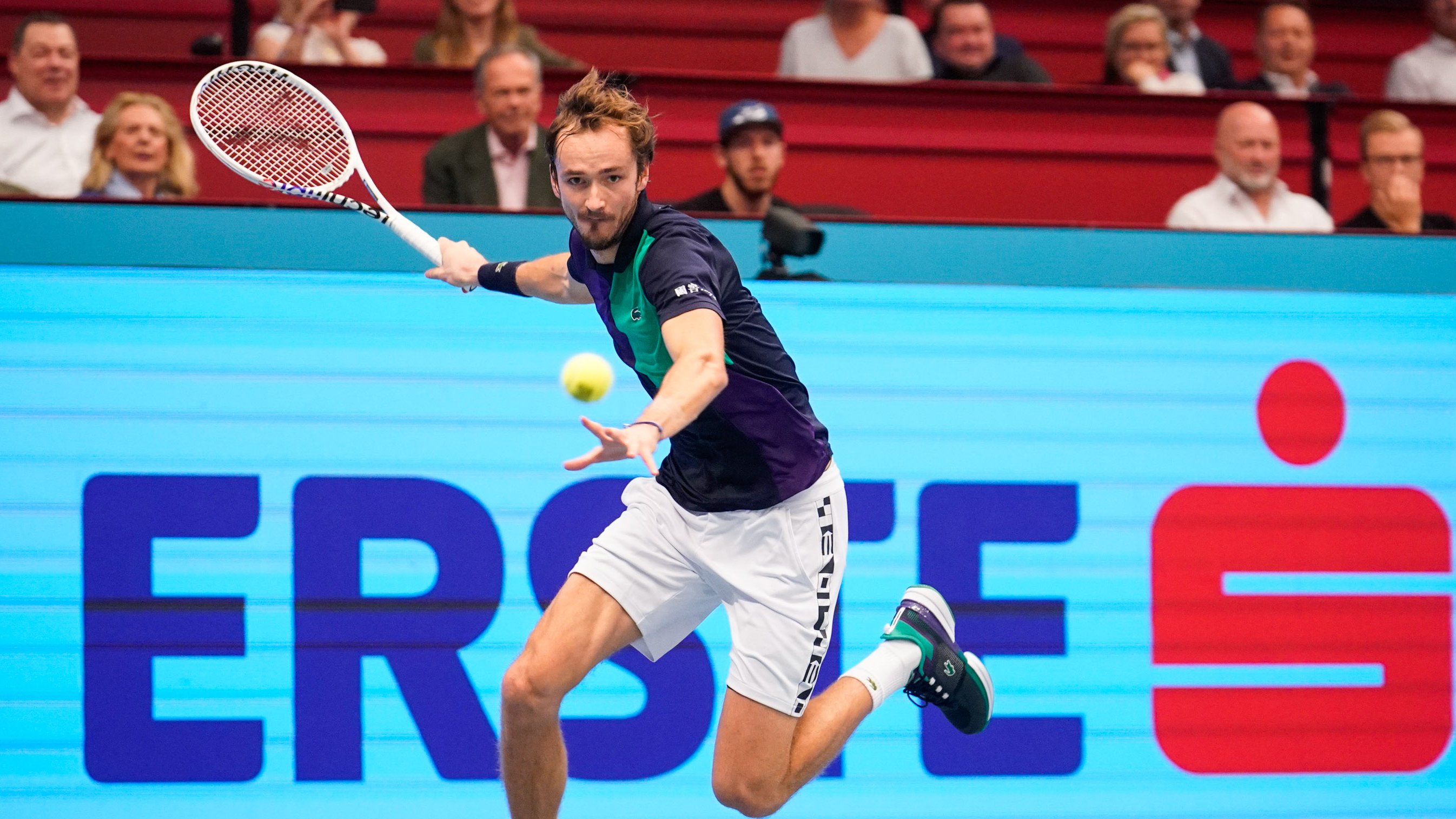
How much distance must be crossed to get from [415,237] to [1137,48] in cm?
465

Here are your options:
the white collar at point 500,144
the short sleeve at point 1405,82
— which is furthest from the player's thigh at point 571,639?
the short sleeve at point 1405,82

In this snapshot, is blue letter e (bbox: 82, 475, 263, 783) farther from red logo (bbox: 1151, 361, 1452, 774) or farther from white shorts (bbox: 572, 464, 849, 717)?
red logo (bbox: 1151, 361, 1452, 774)

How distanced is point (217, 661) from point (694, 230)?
2449mm

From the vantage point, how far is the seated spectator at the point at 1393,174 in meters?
Result: 6.76

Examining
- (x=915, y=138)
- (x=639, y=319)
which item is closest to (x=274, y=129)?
(x=639, y=319)

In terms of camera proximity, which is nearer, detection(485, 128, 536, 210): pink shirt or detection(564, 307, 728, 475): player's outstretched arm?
detection(564, 307, 728, 475): player's outstretched arm

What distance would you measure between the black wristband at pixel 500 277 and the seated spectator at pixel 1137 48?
14.5 ft

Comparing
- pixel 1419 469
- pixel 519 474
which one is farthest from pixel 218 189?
pixel 1419 469

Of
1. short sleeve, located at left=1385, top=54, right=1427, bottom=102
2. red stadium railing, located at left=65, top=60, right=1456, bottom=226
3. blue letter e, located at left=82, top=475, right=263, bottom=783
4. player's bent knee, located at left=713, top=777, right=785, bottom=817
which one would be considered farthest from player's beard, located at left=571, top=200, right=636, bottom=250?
short sleeve, located at left=1385, top=54, right=1427, bottom=102

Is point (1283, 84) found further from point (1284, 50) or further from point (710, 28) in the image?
point (710, 28)

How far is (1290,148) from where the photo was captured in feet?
25.4

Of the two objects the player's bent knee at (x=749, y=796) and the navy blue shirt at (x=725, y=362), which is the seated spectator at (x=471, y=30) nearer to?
the navy blue shirt at (x=725, y=362)

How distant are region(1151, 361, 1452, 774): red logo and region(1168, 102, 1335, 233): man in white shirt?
1169 mm

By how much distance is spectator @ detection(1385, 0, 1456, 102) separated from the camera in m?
8.66
